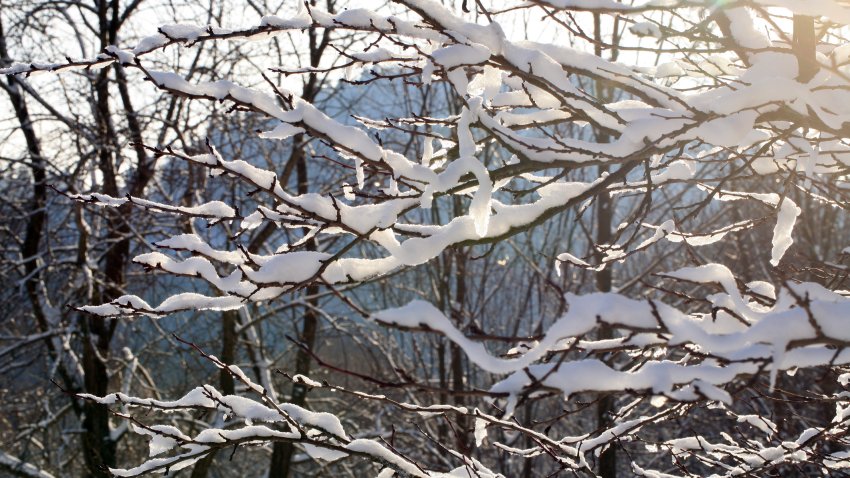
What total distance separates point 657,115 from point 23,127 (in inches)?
319

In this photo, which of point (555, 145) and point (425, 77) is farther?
point (555, 145)

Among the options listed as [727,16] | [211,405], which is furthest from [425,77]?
[211,405]

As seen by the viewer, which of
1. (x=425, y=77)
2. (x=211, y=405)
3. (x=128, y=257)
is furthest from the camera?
(x=128, y=257)

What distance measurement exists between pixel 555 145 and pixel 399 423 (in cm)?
984

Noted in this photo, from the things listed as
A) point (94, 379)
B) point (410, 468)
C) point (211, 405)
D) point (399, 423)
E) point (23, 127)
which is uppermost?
point (23, 127)

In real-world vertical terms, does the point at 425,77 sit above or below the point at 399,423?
above

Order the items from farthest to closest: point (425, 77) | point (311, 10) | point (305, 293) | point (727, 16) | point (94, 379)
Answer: point (305, 293), point (94, 379), point (727, 16), point (311, 10), point (425, 77)

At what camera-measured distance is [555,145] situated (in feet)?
6.59

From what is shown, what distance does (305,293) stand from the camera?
9375 mm

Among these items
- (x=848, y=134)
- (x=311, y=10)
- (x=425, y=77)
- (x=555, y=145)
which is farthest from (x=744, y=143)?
(x=311, y=10)

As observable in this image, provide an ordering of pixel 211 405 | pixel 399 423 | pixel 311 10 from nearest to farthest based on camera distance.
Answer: pixel 311 10 → pixel 211 405 → pixel 399 423

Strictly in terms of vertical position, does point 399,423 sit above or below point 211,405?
below

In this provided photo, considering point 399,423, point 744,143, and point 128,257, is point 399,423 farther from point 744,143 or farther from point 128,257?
point 744,143

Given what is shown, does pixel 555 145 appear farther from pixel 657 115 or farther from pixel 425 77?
pixel 425 77
